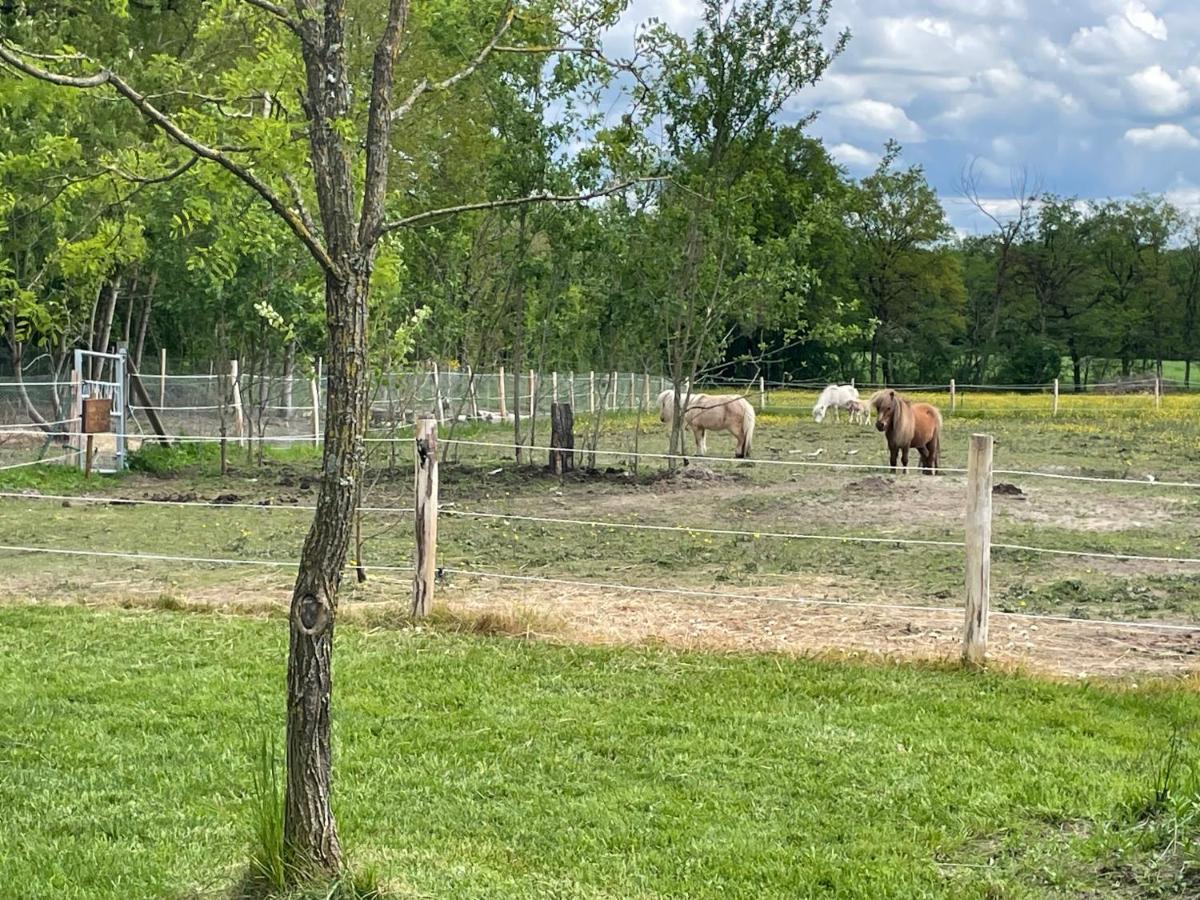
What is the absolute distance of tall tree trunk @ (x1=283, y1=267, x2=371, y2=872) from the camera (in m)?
2.98

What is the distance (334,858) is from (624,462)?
1395 centimetres

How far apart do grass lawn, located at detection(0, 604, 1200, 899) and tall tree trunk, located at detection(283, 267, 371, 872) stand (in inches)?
11.2

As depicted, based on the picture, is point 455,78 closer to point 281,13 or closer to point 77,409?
point 281,13

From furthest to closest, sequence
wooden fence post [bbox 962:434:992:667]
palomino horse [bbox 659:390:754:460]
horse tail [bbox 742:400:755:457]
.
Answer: palomino horse [bbox 659:390:754:460]
horse tail [bbox 742:400:755:457]
wooden fence post [bbox 962:434:992:667]

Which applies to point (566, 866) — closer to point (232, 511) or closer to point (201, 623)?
point (201, 623)

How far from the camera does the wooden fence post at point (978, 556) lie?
6047 millimetres

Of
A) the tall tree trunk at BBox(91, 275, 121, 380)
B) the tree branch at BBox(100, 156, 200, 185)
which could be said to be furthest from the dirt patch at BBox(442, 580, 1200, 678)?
the tall tree trunk at BBox(91, 275, 121, 380)

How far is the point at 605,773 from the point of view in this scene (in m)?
4.41

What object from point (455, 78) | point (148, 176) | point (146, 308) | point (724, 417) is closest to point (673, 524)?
point (724, 417)

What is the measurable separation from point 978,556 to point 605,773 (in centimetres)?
256

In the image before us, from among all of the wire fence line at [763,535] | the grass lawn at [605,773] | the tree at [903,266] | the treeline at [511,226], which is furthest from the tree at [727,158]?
the tree at [903,266]

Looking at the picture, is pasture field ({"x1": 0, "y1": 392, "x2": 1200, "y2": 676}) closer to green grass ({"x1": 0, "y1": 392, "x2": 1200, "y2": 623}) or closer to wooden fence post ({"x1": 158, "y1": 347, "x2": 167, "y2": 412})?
green grass ({"x1": 0, "y1": 392, "x2": 1200, "y2": 623})

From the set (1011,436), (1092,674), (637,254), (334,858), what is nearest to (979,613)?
(1092,674)

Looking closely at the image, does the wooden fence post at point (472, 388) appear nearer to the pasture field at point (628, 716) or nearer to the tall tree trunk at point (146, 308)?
the tall tree trunk at point (146, 308)
